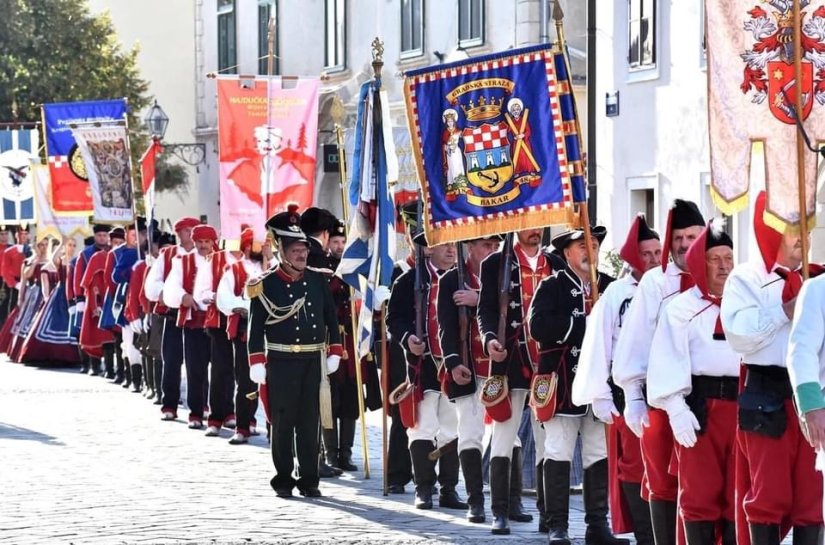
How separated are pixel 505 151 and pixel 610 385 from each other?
7.17 feet

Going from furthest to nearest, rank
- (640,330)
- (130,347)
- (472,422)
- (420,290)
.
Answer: (130,347)
(420,290)
(472,422)
(640,330)

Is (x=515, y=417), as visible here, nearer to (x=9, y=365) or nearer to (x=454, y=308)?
(x=454, y=308)

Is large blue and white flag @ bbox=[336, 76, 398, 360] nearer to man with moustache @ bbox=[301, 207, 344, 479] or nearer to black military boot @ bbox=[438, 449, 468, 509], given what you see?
man with moustache @ bbox=[301, 207, 344, 479]

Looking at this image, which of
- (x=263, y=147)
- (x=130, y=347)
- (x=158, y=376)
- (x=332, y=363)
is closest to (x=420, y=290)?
(x=332, y=363)

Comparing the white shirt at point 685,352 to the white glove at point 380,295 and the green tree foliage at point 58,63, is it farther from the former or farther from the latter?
the green tree foliage at point 58,63

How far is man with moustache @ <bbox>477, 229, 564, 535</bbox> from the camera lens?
11.4 meters

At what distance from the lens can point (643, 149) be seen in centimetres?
2739

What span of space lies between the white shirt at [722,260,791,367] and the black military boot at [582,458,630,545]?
2658 millimetres

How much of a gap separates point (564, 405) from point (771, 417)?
2.85 meters

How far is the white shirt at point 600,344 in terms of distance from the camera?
32.5 feet

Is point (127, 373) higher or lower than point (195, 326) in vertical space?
lower

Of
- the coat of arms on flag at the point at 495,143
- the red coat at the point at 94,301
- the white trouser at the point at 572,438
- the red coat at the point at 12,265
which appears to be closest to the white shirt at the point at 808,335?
the white trouser at the point at 572,438

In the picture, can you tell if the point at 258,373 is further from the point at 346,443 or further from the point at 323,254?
the point at 323,254

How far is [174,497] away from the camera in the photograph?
12586 millimetres
